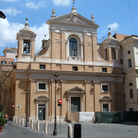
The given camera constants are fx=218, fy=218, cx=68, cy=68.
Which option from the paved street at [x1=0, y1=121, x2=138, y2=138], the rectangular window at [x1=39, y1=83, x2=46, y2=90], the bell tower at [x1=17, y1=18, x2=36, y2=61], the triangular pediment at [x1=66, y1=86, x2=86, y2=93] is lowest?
the paved street at [x1=0, y1=121, x2=138, y2=138]

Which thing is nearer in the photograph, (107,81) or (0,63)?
(107,81)

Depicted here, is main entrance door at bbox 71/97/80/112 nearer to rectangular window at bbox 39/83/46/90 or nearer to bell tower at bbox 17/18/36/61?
rectangular window at bbox 39/83/46/90

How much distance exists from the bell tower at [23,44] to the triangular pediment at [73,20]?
3.81 meters

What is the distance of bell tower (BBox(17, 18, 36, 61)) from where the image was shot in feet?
116

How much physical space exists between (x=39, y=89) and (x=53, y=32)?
9.90 meters

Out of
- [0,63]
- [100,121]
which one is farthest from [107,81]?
[0,63]

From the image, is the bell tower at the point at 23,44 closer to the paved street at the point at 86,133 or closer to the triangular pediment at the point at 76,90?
the triangular pediment at the point at 76,90

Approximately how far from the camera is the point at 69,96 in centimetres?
3553

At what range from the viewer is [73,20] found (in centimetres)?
3812

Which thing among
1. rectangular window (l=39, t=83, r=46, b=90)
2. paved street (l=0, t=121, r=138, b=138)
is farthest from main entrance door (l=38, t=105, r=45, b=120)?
paved street (l=0, t=121, r=138, b=138)

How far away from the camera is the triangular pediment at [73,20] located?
1462 inches

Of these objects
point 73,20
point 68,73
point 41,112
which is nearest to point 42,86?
point 41,112

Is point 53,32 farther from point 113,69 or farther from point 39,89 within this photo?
point 113,69

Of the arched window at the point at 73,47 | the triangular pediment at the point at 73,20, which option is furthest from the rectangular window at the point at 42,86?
the triangular pediment at the point at 73,20
